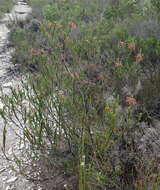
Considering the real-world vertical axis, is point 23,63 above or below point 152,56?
below

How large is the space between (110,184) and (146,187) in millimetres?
404

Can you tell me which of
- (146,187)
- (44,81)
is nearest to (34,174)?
(44,81)

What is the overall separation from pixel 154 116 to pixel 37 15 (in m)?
7.63

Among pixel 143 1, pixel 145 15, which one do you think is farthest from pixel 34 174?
pixel 143 1

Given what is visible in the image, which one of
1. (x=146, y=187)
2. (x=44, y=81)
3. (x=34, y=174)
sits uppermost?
(x=44, y=81)

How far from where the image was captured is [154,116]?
3.40m

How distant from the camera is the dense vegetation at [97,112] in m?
2.45

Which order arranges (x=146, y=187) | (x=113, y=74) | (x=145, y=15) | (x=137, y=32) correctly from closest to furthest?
(x=146, y=187), (x=113, y=74), (x=137, y=32), (x=145, y=15)

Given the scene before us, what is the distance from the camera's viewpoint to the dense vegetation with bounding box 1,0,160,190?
2.45m

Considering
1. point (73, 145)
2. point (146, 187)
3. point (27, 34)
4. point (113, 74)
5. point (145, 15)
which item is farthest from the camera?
point (27, 34)

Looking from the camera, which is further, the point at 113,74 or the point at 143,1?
the point at 143,1

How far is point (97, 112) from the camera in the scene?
3357mm

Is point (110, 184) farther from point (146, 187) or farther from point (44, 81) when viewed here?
point (44, 81)

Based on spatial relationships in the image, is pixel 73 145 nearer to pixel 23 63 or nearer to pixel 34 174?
pixel 34 174
